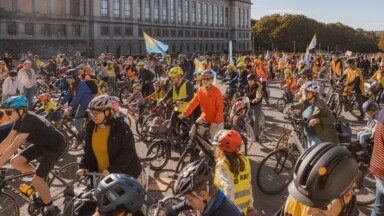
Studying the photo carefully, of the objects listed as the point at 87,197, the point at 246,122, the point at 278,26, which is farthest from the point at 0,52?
the point at 278,26

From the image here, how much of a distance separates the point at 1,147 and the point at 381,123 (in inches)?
174

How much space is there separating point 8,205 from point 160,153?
314cm

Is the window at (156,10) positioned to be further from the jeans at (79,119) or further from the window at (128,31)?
the jeans at (79,119)

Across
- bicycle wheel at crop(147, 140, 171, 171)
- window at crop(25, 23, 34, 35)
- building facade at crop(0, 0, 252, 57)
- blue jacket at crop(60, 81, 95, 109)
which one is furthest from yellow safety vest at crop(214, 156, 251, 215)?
window at crop(25, 23, 34, 35)

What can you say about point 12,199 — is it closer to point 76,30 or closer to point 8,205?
point 8,205

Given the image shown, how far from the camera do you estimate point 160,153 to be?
7688 mm

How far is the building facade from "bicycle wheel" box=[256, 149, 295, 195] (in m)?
49.3

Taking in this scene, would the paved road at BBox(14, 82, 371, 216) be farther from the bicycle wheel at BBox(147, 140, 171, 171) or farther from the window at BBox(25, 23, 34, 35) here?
the window at BBox(25, 23, 34, 35)

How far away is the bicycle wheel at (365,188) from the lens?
5979mm

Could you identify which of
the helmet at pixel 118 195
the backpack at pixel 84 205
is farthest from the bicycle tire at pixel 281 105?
the helmet at pixel 118 195

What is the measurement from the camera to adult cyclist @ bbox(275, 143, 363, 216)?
6.74ft

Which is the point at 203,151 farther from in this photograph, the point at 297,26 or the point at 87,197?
the point at 297,26

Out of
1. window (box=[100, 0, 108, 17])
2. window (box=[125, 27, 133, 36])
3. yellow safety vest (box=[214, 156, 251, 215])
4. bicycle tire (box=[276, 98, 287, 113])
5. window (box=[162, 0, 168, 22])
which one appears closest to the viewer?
yellow safety vest (box=[214, 156, 251, 215])

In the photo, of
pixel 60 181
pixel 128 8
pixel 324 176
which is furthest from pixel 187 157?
pixel 128 8
